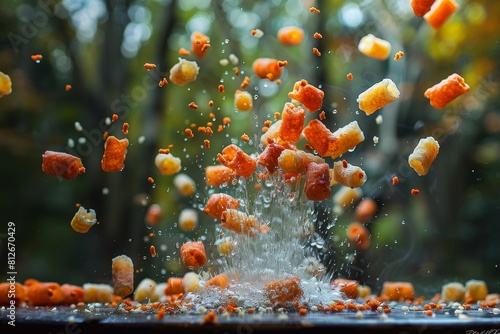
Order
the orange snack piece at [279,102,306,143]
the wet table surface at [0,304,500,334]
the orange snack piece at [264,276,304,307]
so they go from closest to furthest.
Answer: the wet table surface at [0,304,500,334]
the orange snack piece at [264,276,304,307]
the orange snack piece at [279,102,306,143]

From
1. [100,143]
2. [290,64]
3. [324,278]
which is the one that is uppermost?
[290,64]

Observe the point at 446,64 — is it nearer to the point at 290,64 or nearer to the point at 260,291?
the point at 290,64

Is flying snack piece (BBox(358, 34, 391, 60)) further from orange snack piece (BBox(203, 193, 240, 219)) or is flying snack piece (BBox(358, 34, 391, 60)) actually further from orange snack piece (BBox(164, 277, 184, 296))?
orange snack piece (BBox(164, 277, 184, 296))

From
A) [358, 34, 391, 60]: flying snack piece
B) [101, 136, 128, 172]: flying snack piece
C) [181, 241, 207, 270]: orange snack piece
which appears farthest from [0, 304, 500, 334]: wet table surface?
[358, 34, 391, 60]: flying snack piece

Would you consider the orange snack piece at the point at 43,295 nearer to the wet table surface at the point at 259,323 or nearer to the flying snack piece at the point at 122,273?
the flying snack piece at the point at 122,273

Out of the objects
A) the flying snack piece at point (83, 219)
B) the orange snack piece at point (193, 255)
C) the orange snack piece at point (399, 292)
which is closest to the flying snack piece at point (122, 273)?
the flying snack piece at point (83, 219)

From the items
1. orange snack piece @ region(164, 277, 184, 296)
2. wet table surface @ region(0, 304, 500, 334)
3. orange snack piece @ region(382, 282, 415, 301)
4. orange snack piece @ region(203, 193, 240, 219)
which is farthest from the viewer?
orange snack piece @ region(382, 282, 415, 301)

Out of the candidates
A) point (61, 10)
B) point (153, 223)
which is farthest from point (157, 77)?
point (153, 223)
